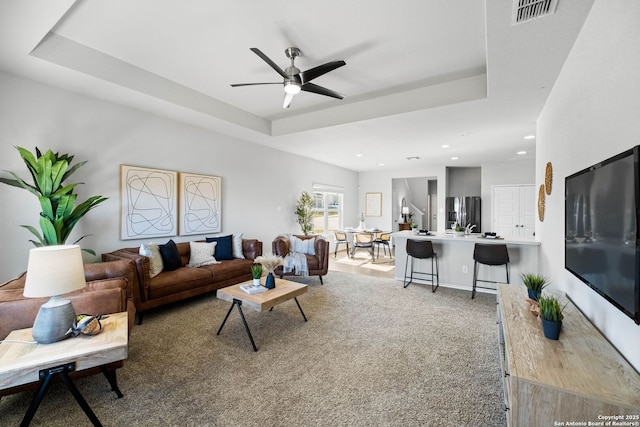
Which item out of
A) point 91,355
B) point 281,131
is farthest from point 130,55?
point 91,355

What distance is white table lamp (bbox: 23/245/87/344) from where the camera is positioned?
1.65m

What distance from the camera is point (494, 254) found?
4.02 metres

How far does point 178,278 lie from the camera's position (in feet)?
11.8

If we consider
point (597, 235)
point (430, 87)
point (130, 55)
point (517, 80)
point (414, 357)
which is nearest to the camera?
point (597, 235)

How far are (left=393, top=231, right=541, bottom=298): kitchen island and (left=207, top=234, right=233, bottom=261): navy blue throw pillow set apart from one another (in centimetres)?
304

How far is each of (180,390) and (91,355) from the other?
0.74 metres

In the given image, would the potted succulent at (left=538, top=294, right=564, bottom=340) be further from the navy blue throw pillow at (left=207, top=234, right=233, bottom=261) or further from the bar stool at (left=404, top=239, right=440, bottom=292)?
the navy blue throw pillow at (left=207, top=234, right=233, bottom=261)

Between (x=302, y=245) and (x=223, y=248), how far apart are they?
1.43 meters

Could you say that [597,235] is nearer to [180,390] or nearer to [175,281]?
[180,390]

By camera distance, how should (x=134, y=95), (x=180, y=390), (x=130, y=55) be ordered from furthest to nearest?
(x=134, y=95)
(x=130, y=55)
(x=180, y=390)

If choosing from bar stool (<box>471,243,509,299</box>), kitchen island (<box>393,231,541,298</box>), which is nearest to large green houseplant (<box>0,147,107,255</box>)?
kitchen island (<box>393,231,541,298</box>)

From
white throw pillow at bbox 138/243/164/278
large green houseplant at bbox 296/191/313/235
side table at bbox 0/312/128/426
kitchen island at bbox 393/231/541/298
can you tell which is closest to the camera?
side table at bbox 0/312/128/426

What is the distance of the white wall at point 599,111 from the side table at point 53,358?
9.16 ft

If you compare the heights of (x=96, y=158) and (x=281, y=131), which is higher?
(x=281, y=131)
